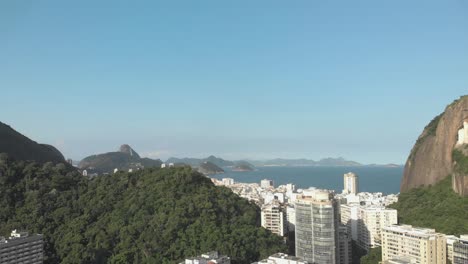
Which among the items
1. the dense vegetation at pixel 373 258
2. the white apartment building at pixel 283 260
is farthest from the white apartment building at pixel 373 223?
the white apartment building at pixel 283 260

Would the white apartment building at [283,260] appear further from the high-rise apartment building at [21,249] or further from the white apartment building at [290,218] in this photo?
the high-rise apartment building at [21,249]

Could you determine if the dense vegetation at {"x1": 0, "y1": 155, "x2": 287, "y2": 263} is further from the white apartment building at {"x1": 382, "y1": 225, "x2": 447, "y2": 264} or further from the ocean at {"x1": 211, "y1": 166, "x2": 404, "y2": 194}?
the ocean at {"x1": 211, "y1": 166, "x2": 404, "y2": 194}

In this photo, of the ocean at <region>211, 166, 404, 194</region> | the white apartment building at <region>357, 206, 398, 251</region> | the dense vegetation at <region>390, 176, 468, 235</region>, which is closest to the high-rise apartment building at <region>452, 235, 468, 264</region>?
the dense vegetation at <region>390, 176, 468, 235</region>

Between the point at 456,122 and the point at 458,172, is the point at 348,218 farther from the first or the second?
the point at 456,122

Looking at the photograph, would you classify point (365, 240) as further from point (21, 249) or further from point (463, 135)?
point (21, 249)

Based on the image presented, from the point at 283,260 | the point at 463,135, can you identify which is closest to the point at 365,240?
the point at 463,135

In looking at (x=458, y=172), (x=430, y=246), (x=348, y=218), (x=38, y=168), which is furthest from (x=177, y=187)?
(x=458, y=172)
